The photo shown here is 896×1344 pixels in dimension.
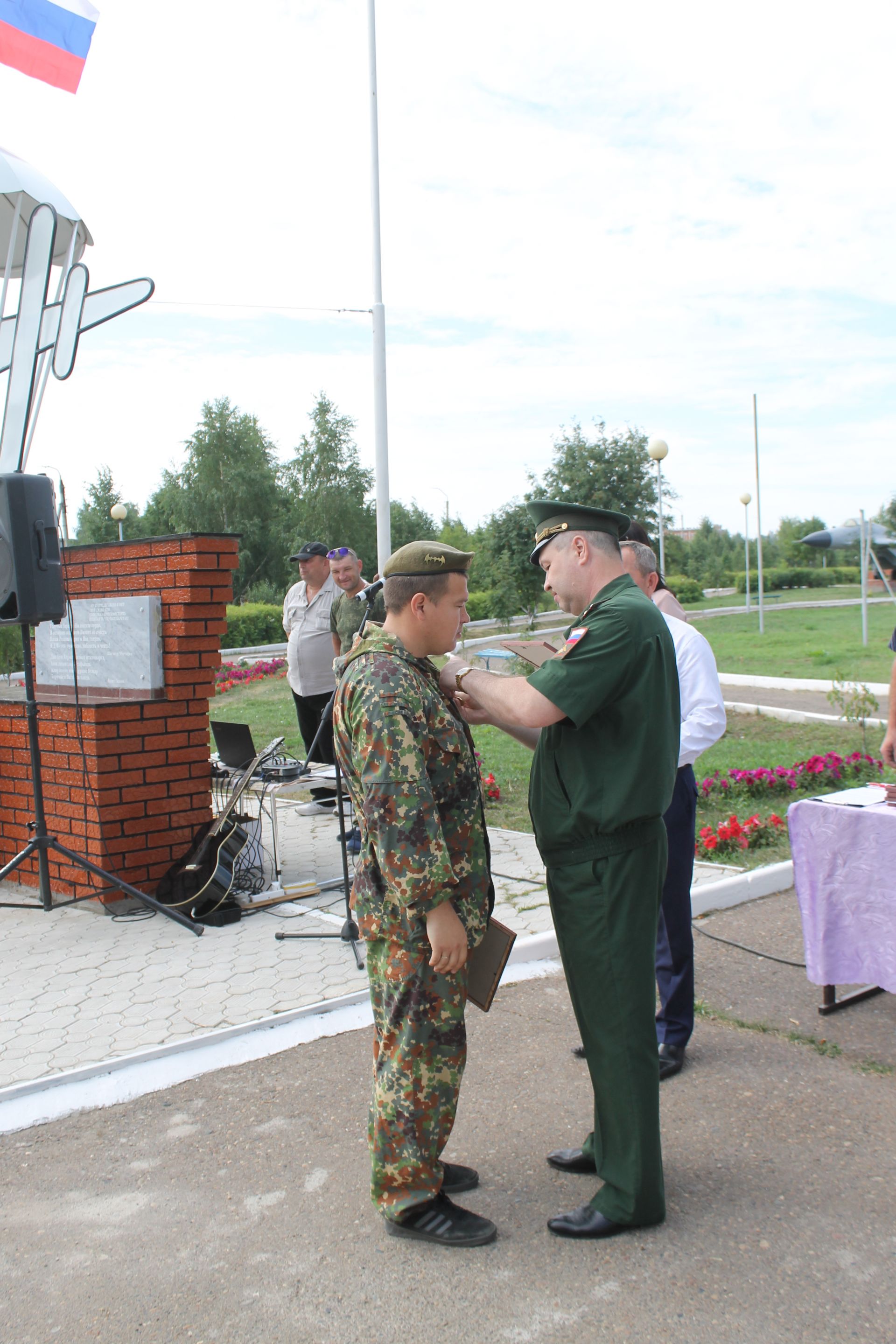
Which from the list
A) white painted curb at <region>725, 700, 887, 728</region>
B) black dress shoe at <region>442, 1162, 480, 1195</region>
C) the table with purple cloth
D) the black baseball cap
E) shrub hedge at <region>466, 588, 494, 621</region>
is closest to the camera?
black dress shoe at <region>442, 1162, 480, 1195</region>

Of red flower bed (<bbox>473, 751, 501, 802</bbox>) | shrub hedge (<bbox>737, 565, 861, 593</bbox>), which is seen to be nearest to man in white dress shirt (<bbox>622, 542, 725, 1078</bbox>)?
red flower bed (<bbox>473, 751, 501, 802</bbox>)

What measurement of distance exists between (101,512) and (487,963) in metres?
58.5

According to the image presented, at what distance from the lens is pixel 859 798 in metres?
4.13

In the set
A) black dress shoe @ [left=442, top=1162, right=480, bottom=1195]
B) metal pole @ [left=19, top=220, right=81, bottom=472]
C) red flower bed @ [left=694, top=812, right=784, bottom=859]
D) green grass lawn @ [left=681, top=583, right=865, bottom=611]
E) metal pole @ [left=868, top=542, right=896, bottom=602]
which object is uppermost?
metal pole @ [left=19, top=220, right=81, bottom=472]

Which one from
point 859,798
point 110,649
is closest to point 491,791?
point 110,649

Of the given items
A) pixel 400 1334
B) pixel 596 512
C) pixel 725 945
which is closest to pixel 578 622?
pixel 596 512

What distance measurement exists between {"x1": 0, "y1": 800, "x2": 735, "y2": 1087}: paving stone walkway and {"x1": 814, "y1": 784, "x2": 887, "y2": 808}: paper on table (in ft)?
5.02

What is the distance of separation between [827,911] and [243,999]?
8.03 feet

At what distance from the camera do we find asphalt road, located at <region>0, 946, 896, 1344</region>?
2.35 meters

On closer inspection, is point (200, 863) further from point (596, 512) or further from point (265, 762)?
point (596, 512)

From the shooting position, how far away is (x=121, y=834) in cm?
548

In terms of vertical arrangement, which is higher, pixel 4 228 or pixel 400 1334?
pixel 4 228

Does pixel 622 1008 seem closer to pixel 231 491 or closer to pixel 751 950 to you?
pixel 751 950

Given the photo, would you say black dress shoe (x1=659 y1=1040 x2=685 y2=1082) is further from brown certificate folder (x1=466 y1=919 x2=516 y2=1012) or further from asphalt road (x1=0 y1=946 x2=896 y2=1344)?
brown certificate folder (x1=466 y1=919 x2=516 y2=1012)
